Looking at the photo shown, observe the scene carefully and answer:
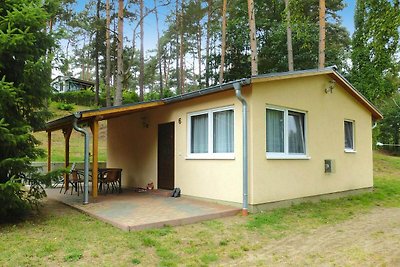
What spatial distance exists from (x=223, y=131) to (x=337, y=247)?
4.09 meters

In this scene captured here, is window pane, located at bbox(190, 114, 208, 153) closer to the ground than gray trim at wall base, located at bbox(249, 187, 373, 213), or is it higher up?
higher up

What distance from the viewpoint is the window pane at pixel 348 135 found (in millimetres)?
11250

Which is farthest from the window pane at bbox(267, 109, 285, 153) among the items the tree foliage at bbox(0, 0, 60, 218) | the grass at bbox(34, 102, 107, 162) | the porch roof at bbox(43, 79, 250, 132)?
the grass at bbox(34, 102, 107, 162)

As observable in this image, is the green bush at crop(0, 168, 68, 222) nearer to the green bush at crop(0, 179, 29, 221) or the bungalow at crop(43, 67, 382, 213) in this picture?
the green bush at crop(0, 179, 29, 221)

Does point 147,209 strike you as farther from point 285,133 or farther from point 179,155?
point 285,133

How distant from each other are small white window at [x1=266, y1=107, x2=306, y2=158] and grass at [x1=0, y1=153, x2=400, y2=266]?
145 centimetres

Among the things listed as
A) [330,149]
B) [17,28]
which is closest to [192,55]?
[330,149]

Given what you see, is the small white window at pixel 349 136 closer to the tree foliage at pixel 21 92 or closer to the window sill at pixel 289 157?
the window sill at pixel 289 157

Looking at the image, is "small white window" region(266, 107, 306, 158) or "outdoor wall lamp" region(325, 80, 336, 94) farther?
"outdoor wall lamp" region(325, 80, 336, 94)

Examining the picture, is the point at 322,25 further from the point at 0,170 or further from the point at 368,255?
the point at 0,170

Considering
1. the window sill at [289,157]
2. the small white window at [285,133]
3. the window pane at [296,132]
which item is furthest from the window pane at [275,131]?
the window pane at [296,132]

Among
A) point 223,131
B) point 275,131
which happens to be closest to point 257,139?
point 275,131

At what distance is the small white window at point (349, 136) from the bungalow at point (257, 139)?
0.10 ft

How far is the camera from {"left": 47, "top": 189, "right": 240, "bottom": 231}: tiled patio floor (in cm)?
648
